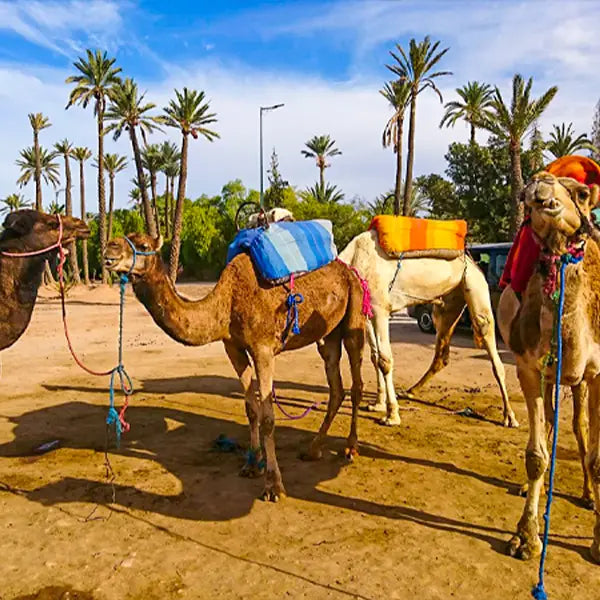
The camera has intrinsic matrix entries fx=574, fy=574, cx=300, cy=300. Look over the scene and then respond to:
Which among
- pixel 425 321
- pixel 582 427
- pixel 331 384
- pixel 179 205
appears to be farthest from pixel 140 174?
pixel 582 427

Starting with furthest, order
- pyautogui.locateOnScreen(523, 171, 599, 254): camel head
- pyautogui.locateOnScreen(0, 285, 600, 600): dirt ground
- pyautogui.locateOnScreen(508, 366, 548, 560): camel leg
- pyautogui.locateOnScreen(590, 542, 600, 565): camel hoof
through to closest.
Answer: pyautogui.locateOnScreen(508, 366, 548, 560): camel leg < pyautogui.locateOnScreen(590, 542, 600, 565): camel hoof < pyautogui.locateOnScreen(0, 285, 600, 600): dirt ground < pyautogui.locateOnScreen(523, 171, 599, 254): camel head

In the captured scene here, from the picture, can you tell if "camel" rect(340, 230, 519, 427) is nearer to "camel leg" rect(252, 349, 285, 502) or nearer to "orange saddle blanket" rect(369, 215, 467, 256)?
"orange saddle blanket" rect(369, 215, 467, 256)

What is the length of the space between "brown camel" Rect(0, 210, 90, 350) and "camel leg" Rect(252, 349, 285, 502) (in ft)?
6.10

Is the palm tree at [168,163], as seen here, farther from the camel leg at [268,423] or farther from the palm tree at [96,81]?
the camel leg at [268,423]

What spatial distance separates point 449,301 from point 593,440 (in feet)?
16.1

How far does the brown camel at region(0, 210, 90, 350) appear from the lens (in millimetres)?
4328

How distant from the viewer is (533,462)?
13.2 ft

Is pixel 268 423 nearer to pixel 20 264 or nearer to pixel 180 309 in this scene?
pixel 180 309

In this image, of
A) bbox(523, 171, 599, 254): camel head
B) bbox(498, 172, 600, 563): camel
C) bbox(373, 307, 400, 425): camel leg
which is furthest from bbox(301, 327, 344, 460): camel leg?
bbox(523, 171, 599, 254): camel head

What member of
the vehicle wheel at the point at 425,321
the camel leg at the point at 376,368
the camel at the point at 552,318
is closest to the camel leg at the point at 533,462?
the camel at the point at 552,318

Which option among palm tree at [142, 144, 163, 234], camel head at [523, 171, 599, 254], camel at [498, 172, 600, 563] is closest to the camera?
camel head at [523, 171, 599, 254]

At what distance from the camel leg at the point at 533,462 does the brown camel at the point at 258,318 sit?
1937 mm

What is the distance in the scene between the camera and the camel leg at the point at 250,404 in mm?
5473

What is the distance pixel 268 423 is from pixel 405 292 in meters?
3.62
